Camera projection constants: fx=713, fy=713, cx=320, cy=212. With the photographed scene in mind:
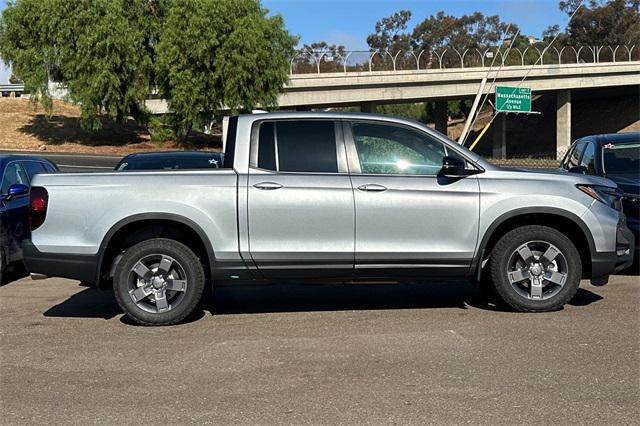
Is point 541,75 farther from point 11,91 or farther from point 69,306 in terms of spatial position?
point 69,306

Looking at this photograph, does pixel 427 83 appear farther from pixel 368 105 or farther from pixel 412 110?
pixel 412 110

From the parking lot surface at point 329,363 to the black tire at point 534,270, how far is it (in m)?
0.18

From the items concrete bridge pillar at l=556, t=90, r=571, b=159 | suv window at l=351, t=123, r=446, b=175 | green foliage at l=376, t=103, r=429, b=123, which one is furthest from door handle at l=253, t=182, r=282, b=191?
green foliage at l=376, t=103, r=429, b=123

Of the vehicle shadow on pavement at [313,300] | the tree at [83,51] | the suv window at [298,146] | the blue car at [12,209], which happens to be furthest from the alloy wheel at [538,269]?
the tree at [83,51]

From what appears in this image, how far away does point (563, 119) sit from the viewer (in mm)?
61219

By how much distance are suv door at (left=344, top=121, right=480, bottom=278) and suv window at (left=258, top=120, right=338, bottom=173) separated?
0.19 metres

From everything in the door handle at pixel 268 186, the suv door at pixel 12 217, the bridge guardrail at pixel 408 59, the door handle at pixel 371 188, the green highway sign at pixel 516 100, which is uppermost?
the bridge guardrail at pixel 408 59

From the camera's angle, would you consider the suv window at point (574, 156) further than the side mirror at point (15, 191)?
Yes

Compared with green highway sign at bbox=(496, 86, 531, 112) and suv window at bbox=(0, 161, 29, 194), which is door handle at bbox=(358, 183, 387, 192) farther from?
green highway sign at bbox=(496, 86, 531, 112)

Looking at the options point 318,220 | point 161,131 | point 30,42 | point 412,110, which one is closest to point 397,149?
point 318,220

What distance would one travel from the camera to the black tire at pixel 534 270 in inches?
269

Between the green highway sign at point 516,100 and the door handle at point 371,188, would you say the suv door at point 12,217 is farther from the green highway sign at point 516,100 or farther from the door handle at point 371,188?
the green highway sign at point 516,100

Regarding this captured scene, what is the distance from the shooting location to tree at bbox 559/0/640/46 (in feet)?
273

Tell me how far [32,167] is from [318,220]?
5.92 meters
